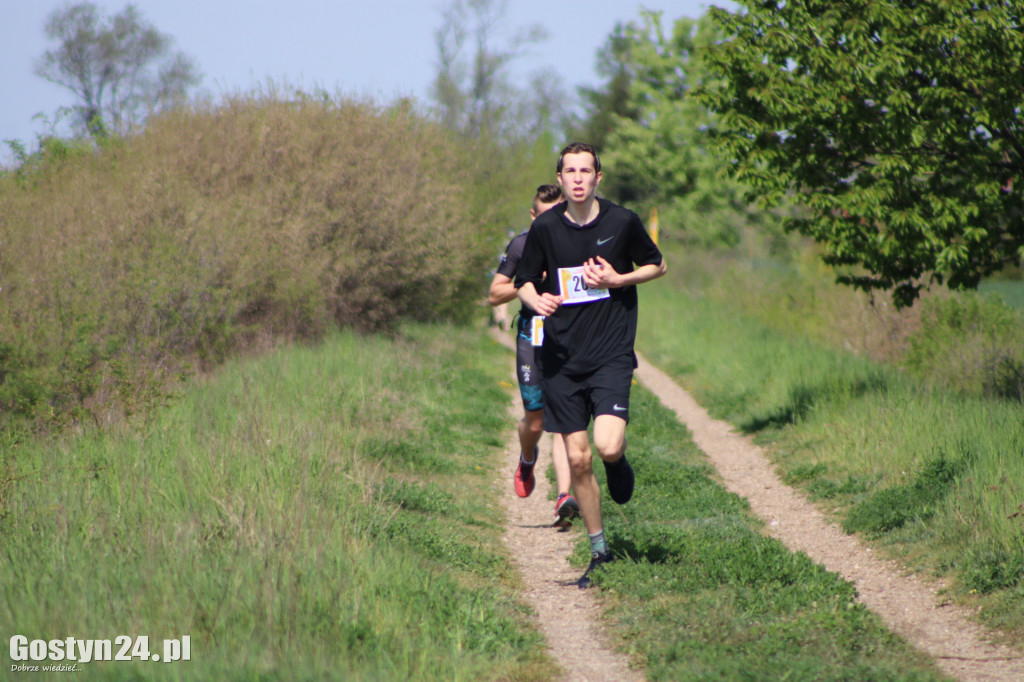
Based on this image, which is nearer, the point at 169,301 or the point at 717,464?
the point at 717,464

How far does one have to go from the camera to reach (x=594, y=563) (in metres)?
5.72

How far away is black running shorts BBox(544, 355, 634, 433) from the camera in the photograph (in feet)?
17.6

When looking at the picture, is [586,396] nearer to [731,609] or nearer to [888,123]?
[731,609]

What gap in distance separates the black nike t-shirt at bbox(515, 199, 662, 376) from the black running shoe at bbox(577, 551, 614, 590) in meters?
1.15

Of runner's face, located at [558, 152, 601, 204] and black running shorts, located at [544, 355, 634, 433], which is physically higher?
runner's face, located at [558, 152, 601, 204]

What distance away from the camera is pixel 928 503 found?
673 cm

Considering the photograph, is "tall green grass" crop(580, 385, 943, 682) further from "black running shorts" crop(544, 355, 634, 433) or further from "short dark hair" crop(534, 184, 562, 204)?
"short dark hair" crop(534, 184, 562, 204)

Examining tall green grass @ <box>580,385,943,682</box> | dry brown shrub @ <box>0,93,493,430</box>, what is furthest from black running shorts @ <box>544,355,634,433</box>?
dry brown shrub @ <box>0,93,493,430</box>

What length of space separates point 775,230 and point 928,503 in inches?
1525

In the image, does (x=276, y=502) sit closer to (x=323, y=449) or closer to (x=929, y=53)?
(x=323, y=449)

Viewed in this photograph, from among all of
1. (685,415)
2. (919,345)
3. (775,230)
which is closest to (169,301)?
(685,415)

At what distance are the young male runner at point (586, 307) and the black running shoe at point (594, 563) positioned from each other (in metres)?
0.44

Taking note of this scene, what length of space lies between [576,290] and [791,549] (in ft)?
8.41

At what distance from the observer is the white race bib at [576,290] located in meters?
5.40
